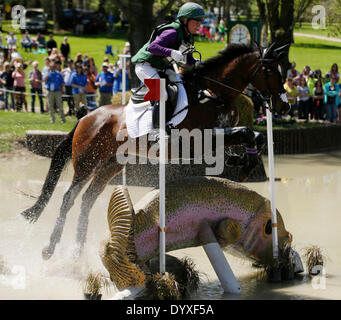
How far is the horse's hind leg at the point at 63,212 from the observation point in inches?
270

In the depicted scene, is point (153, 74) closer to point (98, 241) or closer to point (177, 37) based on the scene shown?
point (177, 37)

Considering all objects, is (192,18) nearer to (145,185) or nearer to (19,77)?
(145,185)

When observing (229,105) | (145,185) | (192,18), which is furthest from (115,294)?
(145,185)

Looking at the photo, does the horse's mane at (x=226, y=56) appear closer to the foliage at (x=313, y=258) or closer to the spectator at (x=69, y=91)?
the foliage at (x=313, y=258)

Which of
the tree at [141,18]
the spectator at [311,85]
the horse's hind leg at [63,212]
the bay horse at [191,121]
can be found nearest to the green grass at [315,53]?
the spectator at [311,85]

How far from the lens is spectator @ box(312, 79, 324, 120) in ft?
55.7

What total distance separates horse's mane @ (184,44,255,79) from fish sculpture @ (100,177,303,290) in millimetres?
1277

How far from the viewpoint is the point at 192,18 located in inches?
254

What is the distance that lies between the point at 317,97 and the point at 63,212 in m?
11.3

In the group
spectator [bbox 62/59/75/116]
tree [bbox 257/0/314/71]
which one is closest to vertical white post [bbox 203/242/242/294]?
spectator [bbox 62/59/75/116]

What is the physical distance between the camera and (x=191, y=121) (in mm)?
6633

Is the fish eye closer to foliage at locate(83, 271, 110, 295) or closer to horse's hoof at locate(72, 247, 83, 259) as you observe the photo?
foliage at locate(83, 271, 110, 295)

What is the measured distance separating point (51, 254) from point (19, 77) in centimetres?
1080

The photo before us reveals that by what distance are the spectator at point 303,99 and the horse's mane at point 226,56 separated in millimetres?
10416
